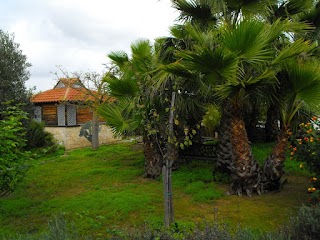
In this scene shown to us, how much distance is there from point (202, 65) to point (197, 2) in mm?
3177

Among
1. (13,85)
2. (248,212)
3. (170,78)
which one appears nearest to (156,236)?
(248,212)

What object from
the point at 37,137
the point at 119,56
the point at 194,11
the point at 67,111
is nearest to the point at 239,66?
the point at 194,11

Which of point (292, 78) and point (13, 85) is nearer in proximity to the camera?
point (292, 78)

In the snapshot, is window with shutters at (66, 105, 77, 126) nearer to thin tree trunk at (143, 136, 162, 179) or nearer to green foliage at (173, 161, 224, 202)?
green foliage at (173, 161, 224, 202)

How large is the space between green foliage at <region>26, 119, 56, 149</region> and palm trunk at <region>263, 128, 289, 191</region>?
1059cm

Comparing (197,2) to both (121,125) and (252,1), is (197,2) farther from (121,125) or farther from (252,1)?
(121,125)

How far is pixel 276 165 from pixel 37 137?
1120 cm

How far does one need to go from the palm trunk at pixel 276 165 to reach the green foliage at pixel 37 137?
10587 millimetres

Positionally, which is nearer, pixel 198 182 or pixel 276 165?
pixel 276 165

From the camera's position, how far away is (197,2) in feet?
27.5

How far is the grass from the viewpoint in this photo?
5.79m

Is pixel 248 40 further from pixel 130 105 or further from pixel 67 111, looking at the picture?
pixel 67 111

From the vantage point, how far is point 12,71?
13180 millimetres

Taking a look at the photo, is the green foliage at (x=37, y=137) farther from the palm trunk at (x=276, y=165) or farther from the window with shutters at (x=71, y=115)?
the palm trunk at (x=276, y=165)
